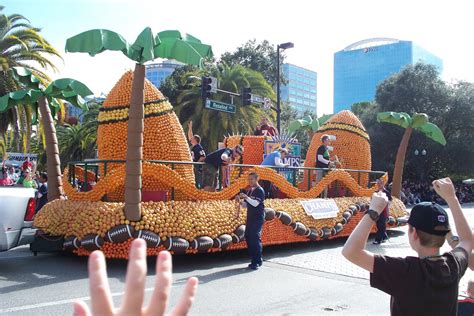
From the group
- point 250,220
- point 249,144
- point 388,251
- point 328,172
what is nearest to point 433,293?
point 250,220

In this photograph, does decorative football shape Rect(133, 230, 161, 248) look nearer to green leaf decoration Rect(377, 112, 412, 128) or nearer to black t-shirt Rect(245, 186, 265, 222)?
black t-shirt Rect(245, 186, 265, 222)

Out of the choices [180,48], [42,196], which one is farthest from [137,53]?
[42,196]

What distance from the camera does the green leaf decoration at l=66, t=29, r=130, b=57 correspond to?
7.10m

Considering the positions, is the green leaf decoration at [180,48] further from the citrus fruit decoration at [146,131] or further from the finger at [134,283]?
the finger at [134,283]

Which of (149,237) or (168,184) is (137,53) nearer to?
(168,184)

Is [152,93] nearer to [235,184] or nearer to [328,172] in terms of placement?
[235,184]

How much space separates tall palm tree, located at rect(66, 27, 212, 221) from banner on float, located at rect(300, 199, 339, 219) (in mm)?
4195

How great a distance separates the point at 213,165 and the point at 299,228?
7.33 feet

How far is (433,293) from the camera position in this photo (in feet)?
7.85

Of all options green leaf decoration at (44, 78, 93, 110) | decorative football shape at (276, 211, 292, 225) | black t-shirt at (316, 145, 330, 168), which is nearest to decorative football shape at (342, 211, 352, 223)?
black t-shirt at (316, 145, 330, 168)

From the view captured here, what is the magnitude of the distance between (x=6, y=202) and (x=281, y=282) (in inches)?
165

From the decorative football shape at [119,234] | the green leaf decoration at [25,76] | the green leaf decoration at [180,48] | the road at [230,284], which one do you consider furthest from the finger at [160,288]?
the green leaf decoration at [25,76]

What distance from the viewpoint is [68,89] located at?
9.09m

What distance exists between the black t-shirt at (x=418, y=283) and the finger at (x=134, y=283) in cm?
166
